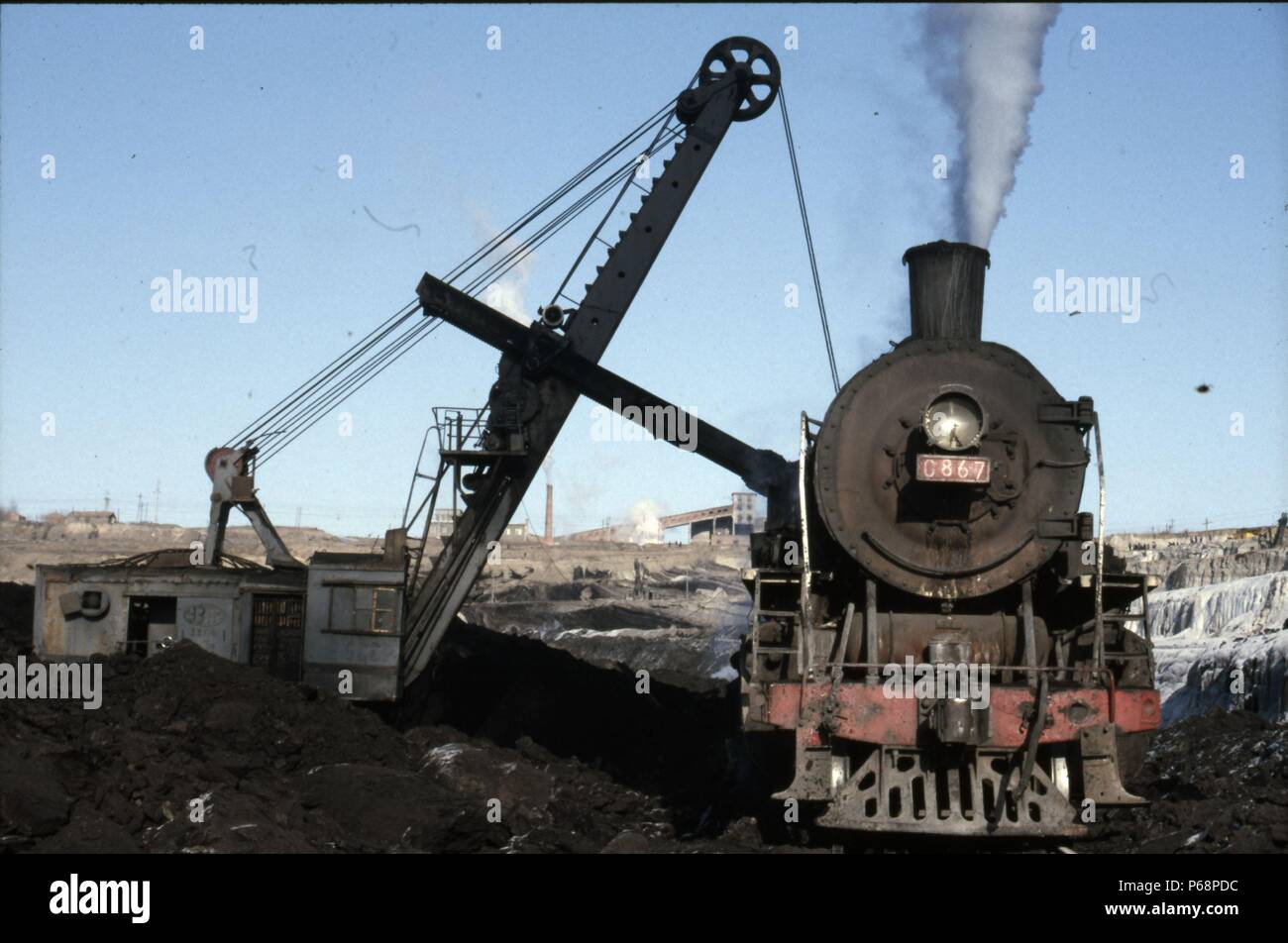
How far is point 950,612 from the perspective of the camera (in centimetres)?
1110

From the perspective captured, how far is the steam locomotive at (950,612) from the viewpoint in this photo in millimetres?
10078

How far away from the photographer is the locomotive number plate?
34.5 feet

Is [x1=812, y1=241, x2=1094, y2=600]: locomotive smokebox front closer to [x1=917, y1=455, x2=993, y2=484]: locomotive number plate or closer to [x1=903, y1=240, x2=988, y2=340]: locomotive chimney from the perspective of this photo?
[x1=917, y1=455, x2=993, y2=484]: locomotive number plate

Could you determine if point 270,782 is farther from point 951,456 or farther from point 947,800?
point 951,456

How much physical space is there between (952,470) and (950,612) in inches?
48.4

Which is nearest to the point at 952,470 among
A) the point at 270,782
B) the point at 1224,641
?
the point at 270,782

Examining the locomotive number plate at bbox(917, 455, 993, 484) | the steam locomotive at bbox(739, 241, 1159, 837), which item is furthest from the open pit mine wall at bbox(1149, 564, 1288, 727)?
the locomotive number plate at bbox(917, 455, 993, 484)

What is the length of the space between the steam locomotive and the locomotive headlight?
0.6 inches

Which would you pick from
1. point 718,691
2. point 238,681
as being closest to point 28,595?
point 238,681
